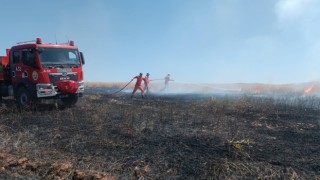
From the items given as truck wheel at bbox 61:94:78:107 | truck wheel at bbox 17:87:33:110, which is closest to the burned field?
truck wheel at bbox 17:87:33:110

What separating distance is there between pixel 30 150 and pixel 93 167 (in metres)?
1.79

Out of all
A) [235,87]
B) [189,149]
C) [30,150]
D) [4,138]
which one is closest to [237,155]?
[189,149]

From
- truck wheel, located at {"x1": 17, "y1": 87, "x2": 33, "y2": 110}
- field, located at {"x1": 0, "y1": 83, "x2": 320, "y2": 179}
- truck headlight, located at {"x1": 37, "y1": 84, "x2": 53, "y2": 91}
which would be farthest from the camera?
truck wheel, located at {"x1": 17, "y1": 87, "x2": 33, "y2": 110}

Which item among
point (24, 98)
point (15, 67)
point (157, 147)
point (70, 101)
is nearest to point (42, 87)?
point (24, 98)

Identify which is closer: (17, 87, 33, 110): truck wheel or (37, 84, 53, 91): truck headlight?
(37, 84, 53, 91): truck headlight

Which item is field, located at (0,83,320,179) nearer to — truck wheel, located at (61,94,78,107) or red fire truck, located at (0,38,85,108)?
red fire truck, located at (0,38,85,108)

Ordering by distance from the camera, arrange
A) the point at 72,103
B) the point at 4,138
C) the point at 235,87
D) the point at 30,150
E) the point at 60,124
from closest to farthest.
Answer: the point at 30,150
the point at 4,138
the point at 60,124
the point at 72,103
the point at 235,87

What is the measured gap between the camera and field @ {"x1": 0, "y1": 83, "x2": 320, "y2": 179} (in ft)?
17.2

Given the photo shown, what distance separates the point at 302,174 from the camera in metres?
5.18

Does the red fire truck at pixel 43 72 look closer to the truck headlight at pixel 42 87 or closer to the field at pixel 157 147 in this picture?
the truck headlight at pixel 42 87

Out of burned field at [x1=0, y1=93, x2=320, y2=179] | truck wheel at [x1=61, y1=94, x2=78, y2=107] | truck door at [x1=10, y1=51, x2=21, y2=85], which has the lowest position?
burned field at [x1=0, y1=93, x2=320, y2=179]

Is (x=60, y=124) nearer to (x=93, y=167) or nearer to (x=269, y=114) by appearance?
(x=93, y=167)

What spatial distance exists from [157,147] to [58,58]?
6.91m

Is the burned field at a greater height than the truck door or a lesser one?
lesser
